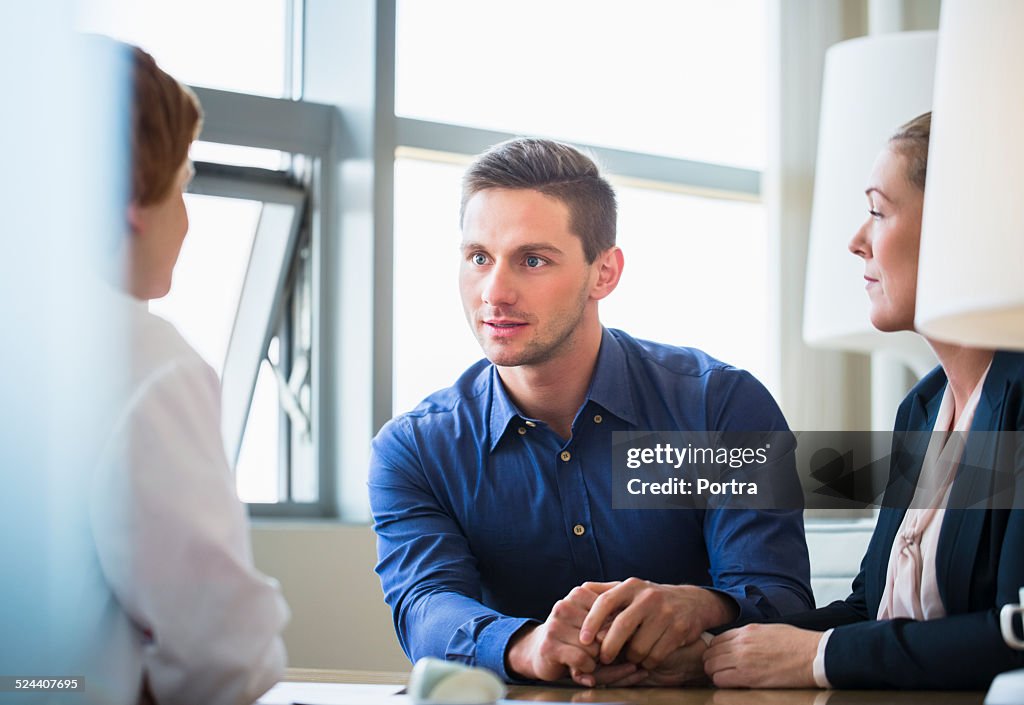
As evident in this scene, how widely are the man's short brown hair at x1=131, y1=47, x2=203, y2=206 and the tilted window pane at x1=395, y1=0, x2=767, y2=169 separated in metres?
1.78

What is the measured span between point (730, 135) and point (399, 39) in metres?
1.01

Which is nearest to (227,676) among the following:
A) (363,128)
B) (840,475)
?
(363,128)

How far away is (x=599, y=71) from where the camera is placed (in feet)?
9.73

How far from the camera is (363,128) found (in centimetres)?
257

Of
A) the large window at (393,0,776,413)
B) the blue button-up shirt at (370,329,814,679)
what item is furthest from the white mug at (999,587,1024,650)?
the large window at (393,0,776,413)

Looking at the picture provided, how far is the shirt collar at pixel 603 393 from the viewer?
5.60 feet

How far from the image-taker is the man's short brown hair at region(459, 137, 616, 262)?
1.78 m

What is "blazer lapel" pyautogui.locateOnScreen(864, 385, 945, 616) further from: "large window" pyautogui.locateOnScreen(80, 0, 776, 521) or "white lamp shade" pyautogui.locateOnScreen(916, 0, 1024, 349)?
"large window" pyautogui.locateOnScreen(80, 0, 776, 521)

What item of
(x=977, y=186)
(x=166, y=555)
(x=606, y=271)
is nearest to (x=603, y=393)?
(x=606, y=271)

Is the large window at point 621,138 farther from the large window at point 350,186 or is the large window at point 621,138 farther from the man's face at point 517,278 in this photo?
the man's face at point 517,278

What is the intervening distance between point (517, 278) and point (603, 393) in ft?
0.73

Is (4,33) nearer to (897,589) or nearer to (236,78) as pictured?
(236,78)

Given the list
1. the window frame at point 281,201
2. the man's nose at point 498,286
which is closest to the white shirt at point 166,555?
the man's nose at point 498,286

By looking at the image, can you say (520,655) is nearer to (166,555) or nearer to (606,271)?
(166,555)
